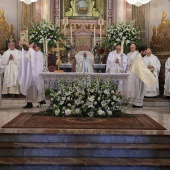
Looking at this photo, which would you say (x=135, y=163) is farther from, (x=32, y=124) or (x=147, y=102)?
(x=147, y=102)

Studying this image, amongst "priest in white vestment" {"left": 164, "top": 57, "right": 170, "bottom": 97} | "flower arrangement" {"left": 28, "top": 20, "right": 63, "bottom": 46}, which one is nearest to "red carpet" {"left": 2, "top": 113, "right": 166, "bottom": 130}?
"priest in white vestment" {"left": 164, "top": 57, "right": 170, "bottom": 97}

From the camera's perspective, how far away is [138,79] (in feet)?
36.3

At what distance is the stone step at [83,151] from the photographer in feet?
19.2

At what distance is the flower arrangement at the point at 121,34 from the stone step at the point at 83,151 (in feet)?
25.0

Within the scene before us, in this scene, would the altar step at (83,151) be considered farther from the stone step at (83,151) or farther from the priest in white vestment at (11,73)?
the priest in white vestment at (11,73)

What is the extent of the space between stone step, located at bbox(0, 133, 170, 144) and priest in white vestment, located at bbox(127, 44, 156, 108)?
4436mm

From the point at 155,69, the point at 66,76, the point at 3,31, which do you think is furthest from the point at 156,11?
the point at 66,76

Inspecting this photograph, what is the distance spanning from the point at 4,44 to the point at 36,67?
390cm

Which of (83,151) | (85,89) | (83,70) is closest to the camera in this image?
(83,151)

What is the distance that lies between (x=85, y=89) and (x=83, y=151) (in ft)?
8.84

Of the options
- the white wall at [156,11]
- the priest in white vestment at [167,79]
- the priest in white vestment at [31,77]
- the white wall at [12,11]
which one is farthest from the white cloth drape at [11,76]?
the white wall at [156,11]

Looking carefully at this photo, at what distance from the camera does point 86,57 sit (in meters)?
10.5

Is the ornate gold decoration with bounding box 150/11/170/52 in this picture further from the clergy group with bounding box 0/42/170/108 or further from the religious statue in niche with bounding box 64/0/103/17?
the religious statue in niche with bounding box 64/0/103/17

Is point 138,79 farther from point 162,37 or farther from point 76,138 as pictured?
point 76,138
